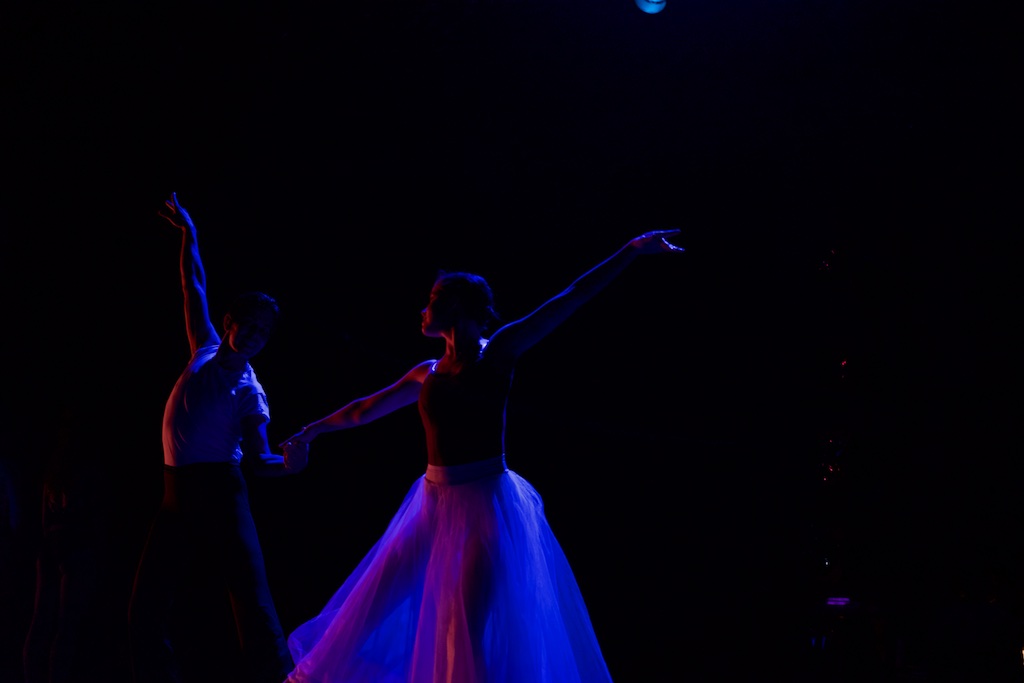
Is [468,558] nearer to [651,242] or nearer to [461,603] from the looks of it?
[461,603]

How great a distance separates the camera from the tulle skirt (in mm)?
2701

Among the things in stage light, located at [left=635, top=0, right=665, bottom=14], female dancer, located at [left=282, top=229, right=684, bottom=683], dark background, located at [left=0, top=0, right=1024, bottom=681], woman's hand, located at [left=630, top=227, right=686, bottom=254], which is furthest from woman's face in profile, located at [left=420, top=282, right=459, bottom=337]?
stage light, located at [left=635, top=0, right=665, bottom=14]

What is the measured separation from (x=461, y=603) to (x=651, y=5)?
316 cm

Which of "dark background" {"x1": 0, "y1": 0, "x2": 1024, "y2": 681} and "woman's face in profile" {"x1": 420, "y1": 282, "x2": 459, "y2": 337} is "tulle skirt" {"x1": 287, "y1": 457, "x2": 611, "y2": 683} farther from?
"dark background" {"x1": 0, "y1": 0, "x2": 1024, "y2": 681}

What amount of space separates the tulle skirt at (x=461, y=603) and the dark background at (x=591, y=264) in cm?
127

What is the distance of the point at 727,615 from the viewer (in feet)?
13.5

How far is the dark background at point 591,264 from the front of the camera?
4.02 meters

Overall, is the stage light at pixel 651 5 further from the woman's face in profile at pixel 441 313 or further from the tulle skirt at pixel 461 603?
the tulle skirt at pixel 461 603

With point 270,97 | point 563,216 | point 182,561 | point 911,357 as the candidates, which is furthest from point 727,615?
point 270,97

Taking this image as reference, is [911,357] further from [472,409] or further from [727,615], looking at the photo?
[472,409]

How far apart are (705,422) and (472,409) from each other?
1.79 m

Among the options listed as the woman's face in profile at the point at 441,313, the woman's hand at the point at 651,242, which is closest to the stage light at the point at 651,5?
the woman's hand at the point at 651,242

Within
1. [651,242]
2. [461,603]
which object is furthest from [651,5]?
[461,603]

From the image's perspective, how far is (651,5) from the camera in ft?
13.6
